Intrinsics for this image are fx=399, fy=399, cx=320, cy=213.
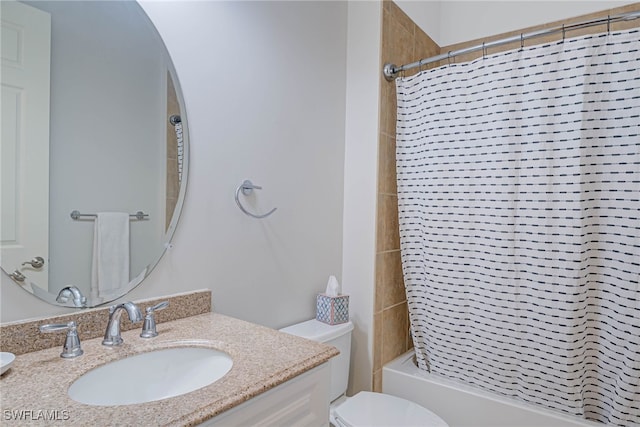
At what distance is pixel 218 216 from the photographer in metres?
1.46

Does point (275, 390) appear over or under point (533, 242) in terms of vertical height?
under

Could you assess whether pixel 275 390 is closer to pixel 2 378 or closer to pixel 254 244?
pixel 2 378

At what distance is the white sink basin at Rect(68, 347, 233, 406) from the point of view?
3.09ft

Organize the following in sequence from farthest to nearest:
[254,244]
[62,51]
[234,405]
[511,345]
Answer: [511,345]
[254,244]
[62,51]
[234,405]

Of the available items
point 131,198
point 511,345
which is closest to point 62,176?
point 131,198

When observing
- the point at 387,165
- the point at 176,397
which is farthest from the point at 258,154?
the point at 176,397

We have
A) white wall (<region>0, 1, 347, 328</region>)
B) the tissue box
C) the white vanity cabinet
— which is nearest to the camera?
the white vanity cabinet

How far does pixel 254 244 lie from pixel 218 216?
8.5 inches

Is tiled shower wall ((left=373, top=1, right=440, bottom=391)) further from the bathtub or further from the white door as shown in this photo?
the white door

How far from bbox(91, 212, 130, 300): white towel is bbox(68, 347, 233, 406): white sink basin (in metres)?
0.24

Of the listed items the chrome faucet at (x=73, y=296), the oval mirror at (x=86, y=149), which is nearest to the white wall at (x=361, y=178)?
the oval mirror at (x=86, y=149)

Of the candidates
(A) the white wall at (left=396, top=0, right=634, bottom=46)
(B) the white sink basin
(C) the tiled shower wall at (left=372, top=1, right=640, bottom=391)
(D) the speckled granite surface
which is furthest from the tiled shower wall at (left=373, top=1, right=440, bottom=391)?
(B) the white sink basin

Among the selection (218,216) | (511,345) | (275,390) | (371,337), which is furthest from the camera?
(371,337)

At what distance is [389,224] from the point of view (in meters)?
2.12
